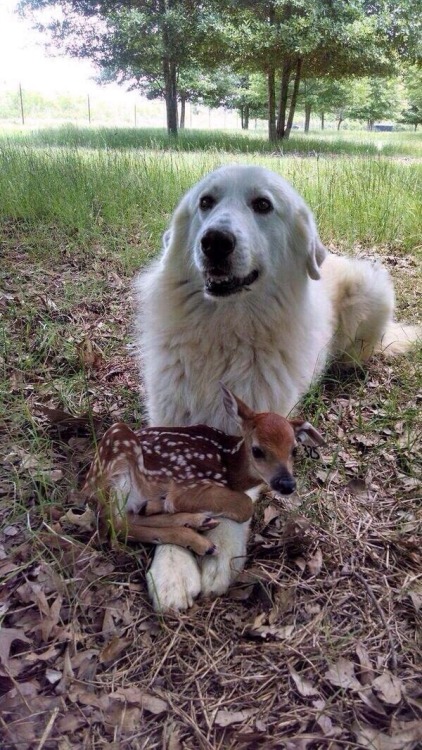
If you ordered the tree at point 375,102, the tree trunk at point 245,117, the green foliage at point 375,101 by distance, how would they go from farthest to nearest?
the tree trunk at point 245,117 < the tree at point 375,102 < the green foliage at point 375,101

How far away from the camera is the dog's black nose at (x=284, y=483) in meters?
1.84

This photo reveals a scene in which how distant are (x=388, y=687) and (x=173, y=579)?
2.45 feet

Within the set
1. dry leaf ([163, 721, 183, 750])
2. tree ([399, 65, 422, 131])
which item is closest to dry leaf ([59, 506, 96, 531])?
dry leaf ([163, 721, 183, 750])

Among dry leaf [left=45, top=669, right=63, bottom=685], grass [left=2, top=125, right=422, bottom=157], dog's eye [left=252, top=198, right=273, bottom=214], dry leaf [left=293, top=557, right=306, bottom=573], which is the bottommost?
dry leaf [left=293, top=557, right=306, bottom=573]

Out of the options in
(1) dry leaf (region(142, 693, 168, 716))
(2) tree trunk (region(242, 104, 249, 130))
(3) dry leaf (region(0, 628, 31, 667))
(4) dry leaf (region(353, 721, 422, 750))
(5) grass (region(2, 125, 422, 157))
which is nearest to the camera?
(4) dry leaf (region(353, 721, 422, 750))

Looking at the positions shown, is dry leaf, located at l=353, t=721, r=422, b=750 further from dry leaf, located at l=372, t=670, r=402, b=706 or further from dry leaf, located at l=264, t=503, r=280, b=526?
dry leaf, located at l=264, t=503, r=280, b=526

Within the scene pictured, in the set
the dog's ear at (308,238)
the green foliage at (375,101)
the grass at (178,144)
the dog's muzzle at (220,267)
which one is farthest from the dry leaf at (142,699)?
the green foliage at (375,101)

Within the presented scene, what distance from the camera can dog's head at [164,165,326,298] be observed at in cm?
225

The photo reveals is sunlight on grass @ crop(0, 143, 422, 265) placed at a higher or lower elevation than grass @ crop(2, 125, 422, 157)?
lower

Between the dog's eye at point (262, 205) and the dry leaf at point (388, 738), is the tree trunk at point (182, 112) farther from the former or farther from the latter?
the dry leaf at point (388, 738)

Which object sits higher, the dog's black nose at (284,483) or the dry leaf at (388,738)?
the dog's black nose at (284,483)

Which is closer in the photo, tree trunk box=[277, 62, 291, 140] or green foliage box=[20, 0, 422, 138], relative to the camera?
green foliage box=[20, 0, 422, 138]

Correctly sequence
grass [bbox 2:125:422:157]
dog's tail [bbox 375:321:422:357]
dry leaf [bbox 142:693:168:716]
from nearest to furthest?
dry leaf [bbox 142:693:168:716] → dog's tail [bbox 375:321:422:357] → grass [bbox 2:125:422:157]

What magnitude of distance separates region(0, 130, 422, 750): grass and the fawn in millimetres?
135
